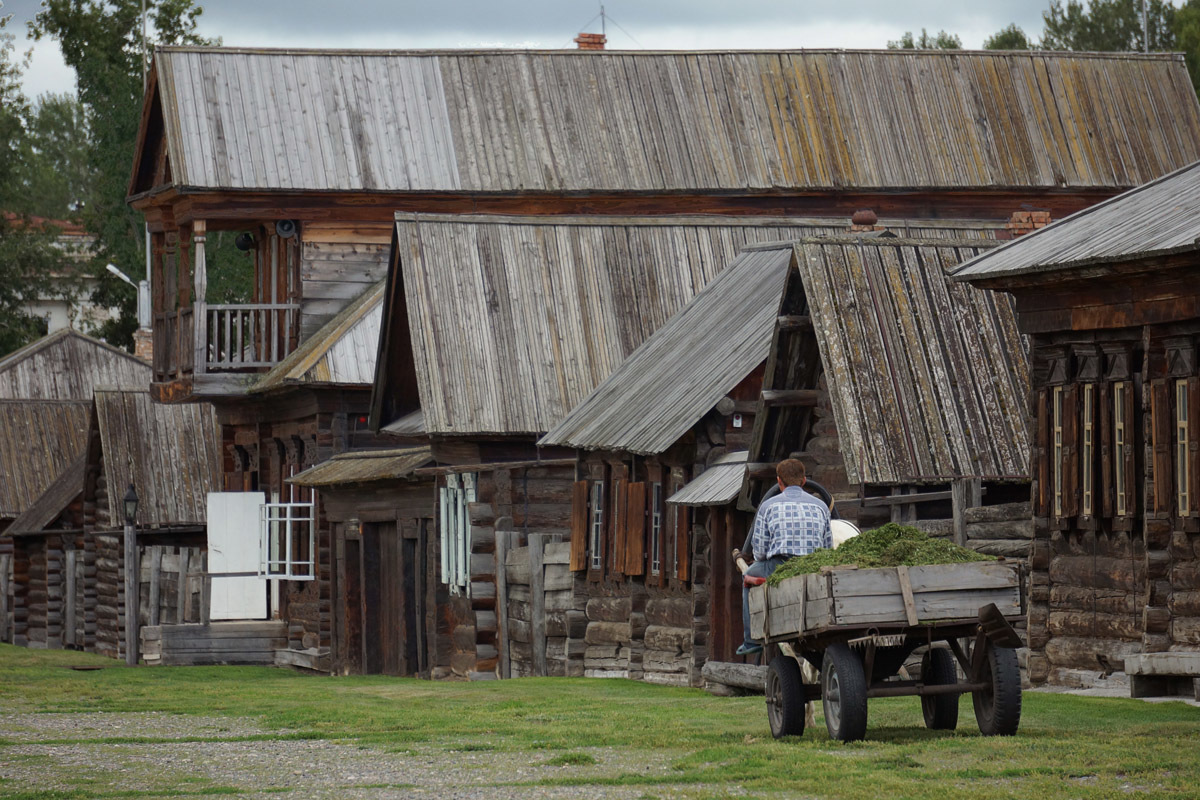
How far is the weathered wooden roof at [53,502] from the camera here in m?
43.3

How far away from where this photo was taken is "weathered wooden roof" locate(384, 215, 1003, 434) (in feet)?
85.7

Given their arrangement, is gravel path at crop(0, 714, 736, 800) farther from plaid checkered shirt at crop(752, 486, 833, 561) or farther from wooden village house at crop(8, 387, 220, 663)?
wooden village house at crop(8, 387, 220, 663)

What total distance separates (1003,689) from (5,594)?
131 feet

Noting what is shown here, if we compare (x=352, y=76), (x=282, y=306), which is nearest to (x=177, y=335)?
(x=282, y=306)

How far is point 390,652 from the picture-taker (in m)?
29.2

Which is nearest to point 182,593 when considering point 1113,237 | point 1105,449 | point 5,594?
point 5,594

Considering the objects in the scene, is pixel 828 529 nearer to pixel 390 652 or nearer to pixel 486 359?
pixel 486 359

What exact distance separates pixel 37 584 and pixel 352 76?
18627 mm

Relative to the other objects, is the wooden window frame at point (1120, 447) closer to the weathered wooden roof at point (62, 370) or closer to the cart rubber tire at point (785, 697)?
the cart rubber tire at point (785, 697)

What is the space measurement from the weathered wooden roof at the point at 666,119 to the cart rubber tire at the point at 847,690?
70.8 ft

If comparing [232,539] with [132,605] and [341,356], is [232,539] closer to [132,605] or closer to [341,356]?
[132,605]

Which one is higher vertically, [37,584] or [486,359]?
[486,359]

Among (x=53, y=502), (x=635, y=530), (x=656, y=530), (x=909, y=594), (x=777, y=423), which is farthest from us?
(x=53, y=502)

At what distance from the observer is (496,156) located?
110 feet
